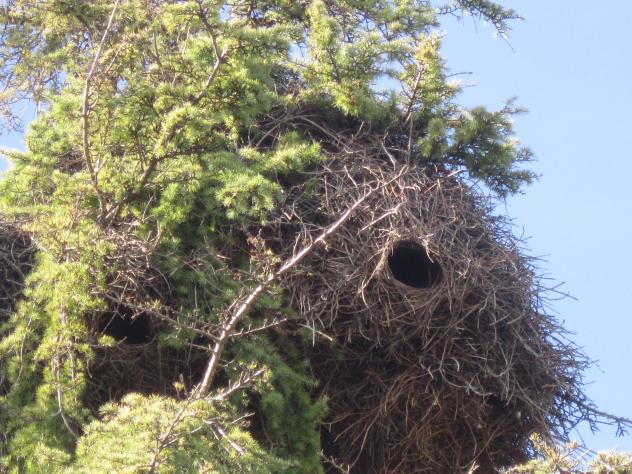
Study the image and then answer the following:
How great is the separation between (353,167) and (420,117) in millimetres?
696

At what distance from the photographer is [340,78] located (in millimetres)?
7844

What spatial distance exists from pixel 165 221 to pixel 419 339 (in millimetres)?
1461

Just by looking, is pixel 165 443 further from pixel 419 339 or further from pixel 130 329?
pixel 419 339

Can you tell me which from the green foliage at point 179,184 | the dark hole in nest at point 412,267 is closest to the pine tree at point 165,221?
the green foliage at point 179,184

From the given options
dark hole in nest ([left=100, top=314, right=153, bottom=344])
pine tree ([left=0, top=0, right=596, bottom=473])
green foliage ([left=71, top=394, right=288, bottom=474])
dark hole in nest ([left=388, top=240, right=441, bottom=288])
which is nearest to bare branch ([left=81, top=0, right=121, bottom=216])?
pine tree ([left=0, top=0, right=596, bottom=473])

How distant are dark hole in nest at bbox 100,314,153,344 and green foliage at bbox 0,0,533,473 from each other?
0.24 metres

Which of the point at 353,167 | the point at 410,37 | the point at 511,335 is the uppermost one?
the point at 410,37

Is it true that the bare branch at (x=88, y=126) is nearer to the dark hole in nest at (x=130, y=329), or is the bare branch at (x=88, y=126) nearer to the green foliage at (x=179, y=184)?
the green foliage at (x=179, y=184)

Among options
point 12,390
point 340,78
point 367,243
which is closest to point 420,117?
point 340,78

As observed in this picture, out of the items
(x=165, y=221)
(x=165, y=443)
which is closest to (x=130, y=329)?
(x=165, y=221)

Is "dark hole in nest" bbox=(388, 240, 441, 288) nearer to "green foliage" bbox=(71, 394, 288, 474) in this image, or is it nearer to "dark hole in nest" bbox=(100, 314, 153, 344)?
"dark hole in nest" bbox=(100, 314, 153, 344)

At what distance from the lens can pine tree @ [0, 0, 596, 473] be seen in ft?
20.0

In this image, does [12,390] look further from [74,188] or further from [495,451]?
[495,451]

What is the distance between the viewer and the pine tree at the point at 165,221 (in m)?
6.10
